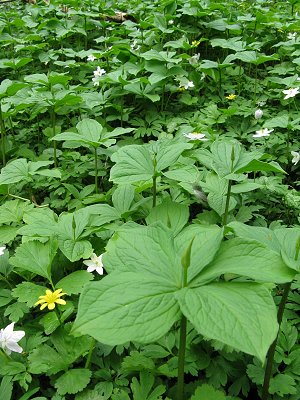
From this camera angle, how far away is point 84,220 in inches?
72.7

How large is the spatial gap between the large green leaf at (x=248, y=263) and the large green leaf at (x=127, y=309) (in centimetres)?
13

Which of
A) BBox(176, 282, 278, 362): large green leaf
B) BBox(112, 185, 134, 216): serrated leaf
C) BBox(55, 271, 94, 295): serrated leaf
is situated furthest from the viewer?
BBox(112, 185, 134, 216): serrated leaf

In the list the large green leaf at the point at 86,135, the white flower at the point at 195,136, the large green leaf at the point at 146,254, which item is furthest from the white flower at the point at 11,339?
the white flower at the point at 195,136

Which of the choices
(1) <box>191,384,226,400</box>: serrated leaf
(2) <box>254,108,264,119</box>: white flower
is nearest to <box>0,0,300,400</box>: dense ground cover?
(1) <box>191,384,226,400</box>: serrated leaf

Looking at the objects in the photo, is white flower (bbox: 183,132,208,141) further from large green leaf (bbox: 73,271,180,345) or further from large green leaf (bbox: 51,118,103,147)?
large green leaf (bbox: 73,271,180,345)

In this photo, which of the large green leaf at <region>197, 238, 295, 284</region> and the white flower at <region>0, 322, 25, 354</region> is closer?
the large green leaf at <region>197, 238, 295, 284</region>

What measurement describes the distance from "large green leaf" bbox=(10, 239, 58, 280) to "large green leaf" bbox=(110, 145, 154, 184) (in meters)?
Result: 0.41

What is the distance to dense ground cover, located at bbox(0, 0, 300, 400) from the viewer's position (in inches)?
38.4

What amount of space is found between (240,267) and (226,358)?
0.56m

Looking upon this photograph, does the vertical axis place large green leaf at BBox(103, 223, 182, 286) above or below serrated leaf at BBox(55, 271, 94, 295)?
above

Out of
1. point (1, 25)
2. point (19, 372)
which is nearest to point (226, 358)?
point (19, 372)

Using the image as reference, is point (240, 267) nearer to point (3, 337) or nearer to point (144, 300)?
point (144, 300)

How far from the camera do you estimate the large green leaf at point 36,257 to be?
1.71m

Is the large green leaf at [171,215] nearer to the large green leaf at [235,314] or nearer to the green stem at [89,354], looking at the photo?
the green stem at [89,354]
